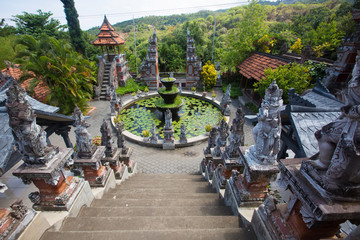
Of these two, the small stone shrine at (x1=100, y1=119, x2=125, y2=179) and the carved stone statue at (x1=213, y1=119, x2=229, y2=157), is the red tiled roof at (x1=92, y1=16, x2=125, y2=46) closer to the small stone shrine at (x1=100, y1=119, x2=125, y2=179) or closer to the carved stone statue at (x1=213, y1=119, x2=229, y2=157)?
the small stone shrine at (x1=100, y1=119, x2=125, y2=179)

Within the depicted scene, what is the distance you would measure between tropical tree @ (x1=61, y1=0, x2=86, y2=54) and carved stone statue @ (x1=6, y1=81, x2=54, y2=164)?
24.4m

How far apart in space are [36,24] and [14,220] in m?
31.1

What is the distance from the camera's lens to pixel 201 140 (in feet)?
37.2

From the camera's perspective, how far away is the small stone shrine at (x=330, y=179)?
1.59 metres

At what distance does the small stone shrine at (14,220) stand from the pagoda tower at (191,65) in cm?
1935

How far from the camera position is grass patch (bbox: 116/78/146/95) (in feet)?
61.2

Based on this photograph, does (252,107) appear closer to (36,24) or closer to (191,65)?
(191,65)

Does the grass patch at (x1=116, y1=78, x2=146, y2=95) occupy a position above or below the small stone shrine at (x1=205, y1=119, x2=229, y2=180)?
below

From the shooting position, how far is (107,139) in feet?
18.7

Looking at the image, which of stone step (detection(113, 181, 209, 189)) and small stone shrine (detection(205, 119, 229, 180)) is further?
stone step (detection(113, 181, 209, 189))

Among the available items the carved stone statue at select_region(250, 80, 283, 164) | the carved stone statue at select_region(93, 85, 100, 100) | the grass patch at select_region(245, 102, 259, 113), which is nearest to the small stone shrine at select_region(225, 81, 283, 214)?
the carved stone statue at select_region(250, 80, 283, 164)

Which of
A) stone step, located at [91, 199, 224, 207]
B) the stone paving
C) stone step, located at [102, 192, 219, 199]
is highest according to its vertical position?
stone step, located at [91, 199, 224, 207]

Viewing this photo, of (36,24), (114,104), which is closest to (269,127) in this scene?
(114,104)

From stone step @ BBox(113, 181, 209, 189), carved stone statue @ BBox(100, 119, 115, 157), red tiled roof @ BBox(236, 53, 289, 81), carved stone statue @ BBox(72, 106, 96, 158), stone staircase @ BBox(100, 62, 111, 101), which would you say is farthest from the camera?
→ stone staircase @ BBox(100, 62, 111, 101)
